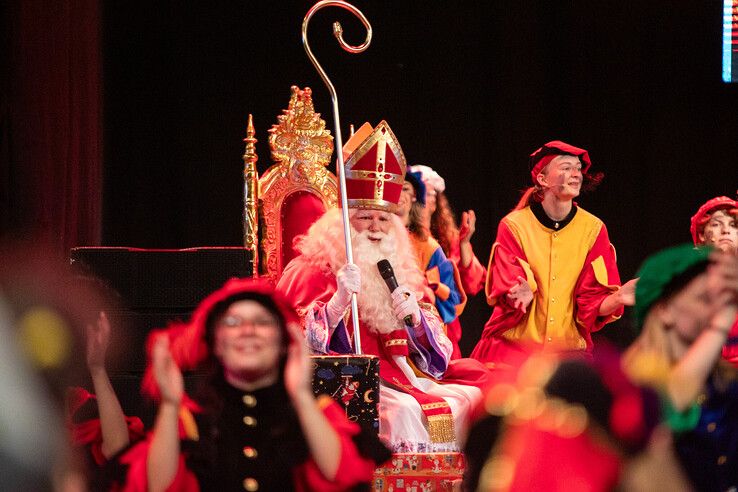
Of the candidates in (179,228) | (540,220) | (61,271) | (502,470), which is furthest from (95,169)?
(502,470)

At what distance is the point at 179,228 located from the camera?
5988 millimetres

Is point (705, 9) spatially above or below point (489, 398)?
above

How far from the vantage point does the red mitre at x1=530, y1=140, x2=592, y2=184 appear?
5055 mm

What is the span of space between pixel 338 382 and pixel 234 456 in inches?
50.2

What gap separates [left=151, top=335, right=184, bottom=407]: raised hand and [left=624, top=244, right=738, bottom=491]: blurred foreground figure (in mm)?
928

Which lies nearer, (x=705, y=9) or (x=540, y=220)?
(x=540, y=220)

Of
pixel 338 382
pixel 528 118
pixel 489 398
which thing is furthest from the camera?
pixel 528 118

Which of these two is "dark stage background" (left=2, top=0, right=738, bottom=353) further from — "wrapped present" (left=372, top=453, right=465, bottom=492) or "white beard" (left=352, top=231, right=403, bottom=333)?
"wrapped present" (left=372, top=453, right=465, bottom=492)

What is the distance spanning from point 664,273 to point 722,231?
2.69 metres

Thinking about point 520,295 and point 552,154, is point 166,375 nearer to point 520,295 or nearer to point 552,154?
point 520,295

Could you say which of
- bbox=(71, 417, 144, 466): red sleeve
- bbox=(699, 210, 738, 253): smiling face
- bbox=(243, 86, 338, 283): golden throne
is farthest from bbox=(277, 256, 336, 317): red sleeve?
bbox=(71, 417, 144, 466): red sleeve

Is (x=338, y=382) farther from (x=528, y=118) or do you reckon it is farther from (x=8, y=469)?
(x=528, y=118)

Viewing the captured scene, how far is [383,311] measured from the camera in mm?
4613

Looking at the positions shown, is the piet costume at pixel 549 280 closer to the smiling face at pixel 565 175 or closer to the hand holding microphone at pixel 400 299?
the smiling face at pixel 565 175
